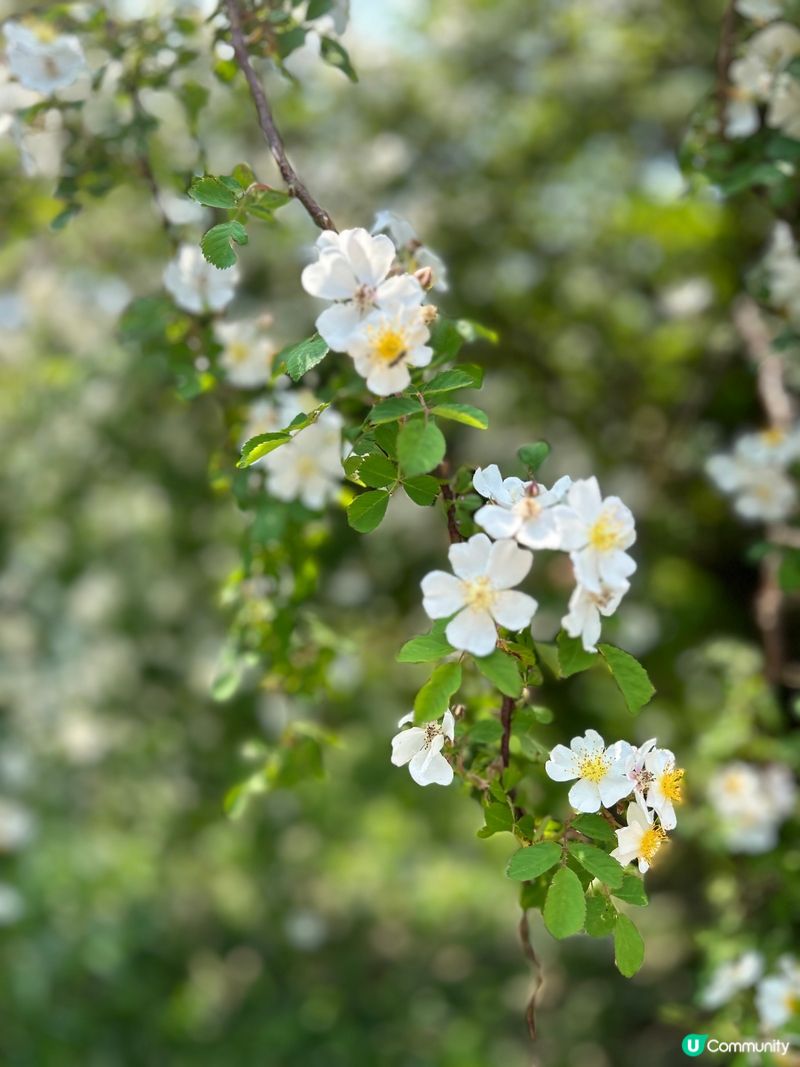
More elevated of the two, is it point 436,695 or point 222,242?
point 222,242

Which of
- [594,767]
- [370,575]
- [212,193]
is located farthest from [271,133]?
[370,575]

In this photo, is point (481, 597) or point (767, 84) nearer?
point (481, 597)

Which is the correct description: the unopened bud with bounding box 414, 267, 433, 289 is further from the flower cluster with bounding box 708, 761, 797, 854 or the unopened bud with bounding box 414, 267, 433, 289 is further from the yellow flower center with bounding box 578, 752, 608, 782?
the flower cluster with bounding box 708, 761, 797, 854

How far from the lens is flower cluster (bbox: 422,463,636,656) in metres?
0.73

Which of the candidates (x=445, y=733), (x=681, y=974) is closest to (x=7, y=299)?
(x=445, y=733)

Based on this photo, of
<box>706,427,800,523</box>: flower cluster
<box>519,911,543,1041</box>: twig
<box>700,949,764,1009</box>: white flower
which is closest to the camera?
<box>519,911,543,1041</box>: twig

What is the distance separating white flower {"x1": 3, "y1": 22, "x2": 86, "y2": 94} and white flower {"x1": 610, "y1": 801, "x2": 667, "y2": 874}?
1.03 metres

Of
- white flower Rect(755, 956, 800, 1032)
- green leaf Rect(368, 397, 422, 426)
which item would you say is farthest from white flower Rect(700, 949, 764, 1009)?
green leaf Rect(368, 397, 422, 426)

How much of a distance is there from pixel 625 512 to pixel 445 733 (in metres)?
0.22

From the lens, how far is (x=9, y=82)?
4.19ft

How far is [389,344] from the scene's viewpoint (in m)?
0.77

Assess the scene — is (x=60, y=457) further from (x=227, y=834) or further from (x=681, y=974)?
(x=681, y=974)

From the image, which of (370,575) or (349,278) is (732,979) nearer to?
(349,278)

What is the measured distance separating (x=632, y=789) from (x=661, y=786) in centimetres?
3
